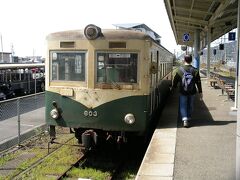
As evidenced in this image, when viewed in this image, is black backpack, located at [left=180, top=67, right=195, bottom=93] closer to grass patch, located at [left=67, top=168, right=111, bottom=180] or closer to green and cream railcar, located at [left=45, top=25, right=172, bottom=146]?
green and cream railcar, located at [left=45, top=25, right=172, bottom=146]

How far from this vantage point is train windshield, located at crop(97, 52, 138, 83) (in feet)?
24.5

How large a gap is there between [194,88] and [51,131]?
3299 mm

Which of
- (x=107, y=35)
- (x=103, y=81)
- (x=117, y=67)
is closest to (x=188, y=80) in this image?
(x=117, y=67)

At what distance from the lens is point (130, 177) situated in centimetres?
757

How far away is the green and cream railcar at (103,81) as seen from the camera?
7449 mm

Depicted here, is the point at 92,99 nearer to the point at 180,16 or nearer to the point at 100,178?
the point at 100,178

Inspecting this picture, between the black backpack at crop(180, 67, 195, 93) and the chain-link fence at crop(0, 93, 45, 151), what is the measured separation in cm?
413

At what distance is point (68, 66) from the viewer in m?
7.80

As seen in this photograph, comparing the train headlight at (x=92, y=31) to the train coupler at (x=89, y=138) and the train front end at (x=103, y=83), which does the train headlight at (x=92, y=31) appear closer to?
the train front end at (x=103, y=83)

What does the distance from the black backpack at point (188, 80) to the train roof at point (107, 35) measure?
1.53 m

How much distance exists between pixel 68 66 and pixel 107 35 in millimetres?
1026

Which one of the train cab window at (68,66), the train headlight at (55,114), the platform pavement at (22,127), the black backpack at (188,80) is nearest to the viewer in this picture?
the train cab window at (68,66)

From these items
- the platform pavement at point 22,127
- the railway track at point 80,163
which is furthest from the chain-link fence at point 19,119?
the railway track at point 80,163

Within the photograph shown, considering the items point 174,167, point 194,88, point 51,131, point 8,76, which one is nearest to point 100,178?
point 51,131
